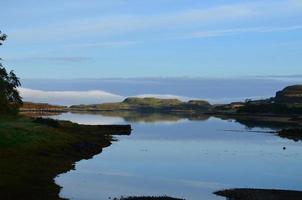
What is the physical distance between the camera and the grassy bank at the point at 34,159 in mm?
44656

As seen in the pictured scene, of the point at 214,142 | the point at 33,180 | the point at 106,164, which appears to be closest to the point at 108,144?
the point at 214,142

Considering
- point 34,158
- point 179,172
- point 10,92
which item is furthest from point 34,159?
point 10,92

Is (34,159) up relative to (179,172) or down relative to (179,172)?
up

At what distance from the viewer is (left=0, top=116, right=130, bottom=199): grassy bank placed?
147 feet

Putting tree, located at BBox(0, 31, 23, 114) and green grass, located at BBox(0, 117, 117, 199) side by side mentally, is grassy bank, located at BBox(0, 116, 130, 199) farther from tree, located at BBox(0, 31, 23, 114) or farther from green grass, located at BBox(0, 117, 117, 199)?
tree, located at BBox(0, 31, 23, 114)

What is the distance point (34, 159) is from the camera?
61.3m

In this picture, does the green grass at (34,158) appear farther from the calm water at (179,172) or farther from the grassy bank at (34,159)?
the calm water at (179,172)

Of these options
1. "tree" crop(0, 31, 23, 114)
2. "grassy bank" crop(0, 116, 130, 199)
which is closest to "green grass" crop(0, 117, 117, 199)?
"grassy bank" crop(0, 116, 130, 199)

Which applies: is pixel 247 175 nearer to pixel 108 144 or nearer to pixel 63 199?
pixel 63 199

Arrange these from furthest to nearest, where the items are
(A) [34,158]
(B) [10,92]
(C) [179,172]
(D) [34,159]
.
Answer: (B) [10,92], (C) [179,172], (A) [34,158], (D) [34,159]

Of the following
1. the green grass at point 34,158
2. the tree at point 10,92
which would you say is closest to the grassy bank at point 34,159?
the green grass at point 34,158

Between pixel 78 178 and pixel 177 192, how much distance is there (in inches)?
474

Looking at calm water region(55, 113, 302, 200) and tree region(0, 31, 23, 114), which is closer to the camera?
calm water region(55, 113, 302, 200)

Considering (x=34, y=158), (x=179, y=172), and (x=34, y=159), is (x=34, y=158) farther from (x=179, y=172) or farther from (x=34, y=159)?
(x=179, y=172)
